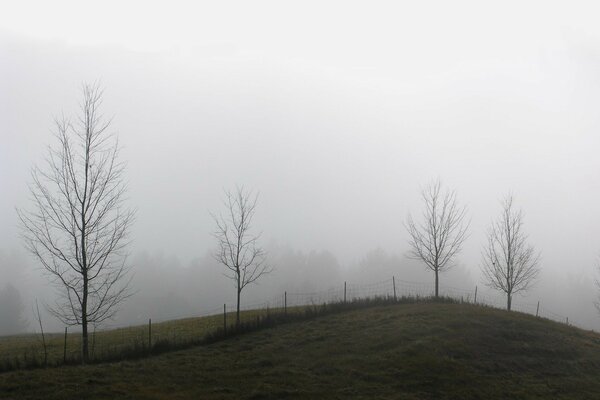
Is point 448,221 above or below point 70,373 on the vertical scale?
above

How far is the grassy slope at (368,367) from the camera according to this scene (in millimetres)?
12828

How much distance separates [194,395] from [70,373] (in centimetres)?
450

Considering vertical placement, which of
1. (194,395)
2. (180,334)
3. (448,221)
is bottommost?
(180,334)

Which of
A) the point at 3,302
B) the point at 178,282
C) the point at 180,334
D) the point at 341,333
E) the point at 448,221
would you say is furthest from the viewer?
the point at 178,282

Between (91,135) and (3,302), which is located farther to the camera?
(3,302)

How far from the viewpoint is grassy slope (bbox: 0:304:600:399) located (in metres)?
12.8

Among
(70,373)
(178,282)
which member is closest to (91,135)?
(70,373)

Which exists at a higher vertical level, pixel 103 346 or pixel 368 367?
pixel 368 367

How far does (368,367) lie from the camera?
15.3m

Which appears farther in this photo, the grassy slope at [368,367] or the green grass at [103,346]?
the green grass at [103,346]

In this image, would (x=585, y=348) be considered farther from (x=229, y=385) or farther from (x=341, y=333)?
(x=229, y=385)

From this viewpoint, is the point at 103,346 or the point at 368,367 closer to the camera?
the point at 368,367

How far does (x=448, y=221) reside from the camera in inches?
1253

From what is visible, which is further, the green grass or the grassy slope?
the green grass
